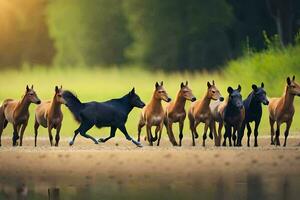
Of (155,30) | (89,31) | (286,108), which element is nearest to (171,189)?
(286,108)

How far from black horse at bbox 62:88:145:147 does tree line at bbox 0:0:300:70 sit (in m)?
16.4

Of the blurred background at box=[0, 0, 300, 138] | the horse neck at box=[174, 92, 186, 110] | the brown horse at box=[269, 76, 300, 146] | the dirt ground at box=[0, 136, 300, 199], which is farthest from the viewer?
the blurred background at box=[0, 0, 300, 138]

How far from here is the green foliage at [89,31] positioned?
42.8 meters

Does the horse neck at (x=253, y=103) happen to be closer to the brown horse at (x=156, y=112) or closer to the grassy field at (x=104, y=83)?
the brown horse at (x=156, y=112)

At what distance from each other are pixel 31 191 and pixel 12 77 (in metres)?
18.8

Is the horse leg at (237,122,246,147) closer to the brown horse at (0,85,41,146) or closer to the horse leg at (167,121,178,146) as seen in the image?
the horse leg at (167,121,178,146)

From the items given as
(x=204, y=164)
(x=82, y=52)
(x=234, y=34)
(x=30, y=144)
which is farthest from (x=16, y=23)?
(x=204, y=164)

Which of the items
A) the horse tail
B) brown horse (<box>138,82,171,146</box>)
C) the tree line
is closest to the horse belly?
brown horse (<box>138,82,171,146</box>)

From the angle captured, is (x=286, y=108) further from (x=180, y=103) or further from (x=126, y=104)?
(x=126, y=104)

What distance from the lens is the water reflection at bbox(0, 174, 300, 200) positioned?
20.1 meters

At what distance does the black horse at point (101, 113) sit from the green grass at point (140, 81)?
3805mm

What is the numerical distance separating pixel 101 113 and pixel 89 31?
18400mm

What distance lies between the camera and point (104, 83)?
116ft

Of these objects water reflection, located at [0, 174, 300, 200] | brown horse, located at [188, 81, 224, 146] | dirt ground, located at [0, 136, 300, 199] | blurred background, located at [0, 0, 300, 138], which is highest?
blurred background, located at [0, 0, 300, 138]
